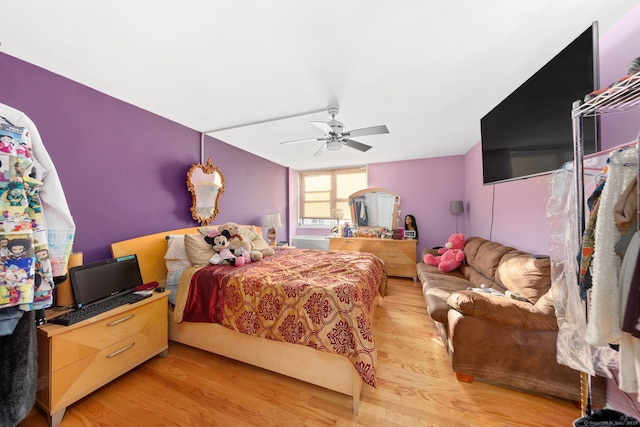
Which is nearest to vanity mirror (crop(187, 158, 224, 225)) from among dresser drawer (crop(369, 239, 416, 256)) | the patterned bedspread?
the patterned bedspread

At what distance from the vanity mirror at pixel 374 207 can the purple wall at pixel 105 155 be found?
312cm

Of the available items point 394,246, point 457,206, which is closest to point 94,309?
point 394,246

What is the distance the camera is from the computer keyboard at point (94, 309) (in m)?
1.42

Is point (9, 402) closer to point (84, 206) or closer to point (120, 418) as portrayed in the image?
point (120, 418)

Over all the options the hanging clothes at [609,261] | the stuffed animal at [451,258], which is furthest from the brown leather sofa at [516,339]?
the stuffed animal at [451,258]

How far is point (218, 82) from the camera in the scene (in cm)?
193

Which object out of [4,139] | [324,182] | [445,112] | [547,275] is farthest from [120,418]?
[324,182]

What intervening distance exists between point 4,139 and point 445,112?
3.39 metres

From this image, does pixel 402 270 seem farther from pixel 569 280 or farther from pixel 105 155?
pixel 105 155

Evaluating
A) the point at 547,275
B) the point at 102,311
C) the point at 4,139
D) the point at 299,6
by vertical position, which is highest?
the point at 299,6

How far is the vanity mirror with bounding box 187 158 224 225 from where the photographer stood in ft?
9.54

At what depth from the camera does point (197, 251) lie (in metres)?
2.29

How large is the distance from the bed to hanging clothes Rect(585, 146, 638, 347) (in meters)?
1.03

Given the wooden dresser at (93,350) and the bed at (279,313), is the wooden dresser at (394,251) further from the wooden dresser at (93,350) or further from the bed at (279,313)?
the wooden dresser at (93,350)
